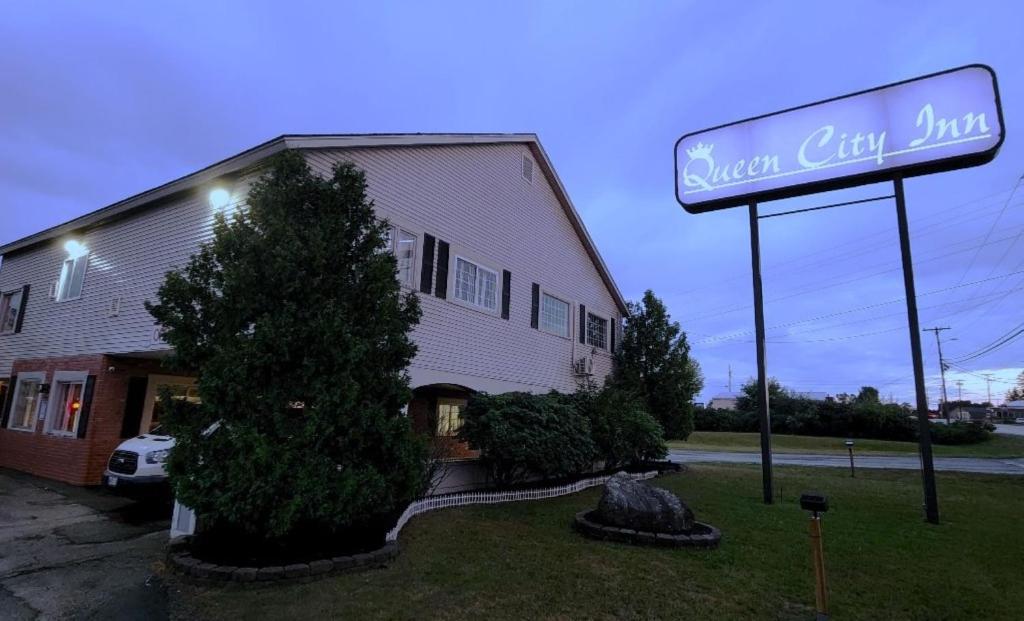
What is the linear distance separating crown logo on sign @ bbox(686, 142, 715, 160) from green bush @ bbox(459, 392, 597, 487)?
676 cm

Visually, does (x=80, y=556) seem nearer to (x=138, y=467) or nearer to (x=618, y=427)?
(x=138, y=467)

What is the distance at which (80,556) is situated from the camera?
6785 millimetres

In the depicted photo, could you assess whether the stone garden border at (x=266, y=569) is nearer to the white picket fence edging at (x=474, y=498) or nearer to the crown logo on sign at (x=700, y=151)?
the white picket fence edging at (x=474, y=498)

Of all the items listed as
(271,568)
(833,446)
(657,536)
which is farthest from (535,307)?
(833,446)

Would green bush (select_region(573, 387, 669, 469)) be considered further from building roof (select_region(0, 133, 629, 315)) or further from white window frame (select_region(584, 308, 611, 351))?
building roof (select_region(0, 133, 629, 315))

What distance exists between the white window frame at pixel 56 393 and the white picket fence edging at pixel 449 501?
745 cm

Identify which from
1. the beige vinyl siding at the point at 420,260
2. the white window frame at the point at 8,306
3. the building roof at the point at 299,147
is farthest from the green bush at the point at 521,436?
the white window frame at the point at 8,306

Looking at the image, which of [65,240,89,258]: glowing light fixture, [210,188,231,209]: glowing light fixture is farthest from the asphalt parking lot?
[65,240,89,258]: glowing light fixture

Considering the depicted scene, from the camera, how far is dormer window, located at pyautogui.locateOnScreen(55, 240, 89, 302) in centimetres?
1397

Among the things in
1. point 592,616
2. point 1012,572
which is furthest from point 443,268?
point 1012,572

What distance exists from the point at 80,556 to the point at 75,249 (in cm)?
1069

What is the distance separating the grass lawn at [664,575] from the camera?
5125 millimetres

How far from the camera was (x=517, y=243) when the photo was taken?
49.8 feet

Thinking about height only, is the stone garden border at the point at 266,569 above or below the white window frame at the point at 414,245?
below
